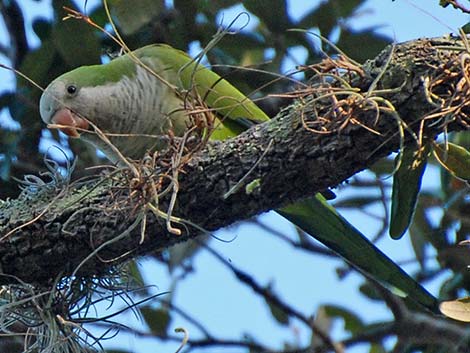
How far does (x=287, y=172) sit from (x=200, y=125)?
224 mm

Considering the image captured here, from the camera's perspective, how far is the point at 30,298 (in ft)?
7.25

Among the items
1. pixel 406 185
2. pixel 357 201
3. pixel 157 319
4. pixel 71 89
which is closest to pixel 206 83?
Result: pixel 71 89

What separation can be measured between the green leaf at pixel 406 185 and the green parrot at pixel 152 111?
37 centimetres

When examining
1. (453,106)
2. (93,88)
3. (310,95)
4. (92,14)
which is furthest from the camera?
(92,14)

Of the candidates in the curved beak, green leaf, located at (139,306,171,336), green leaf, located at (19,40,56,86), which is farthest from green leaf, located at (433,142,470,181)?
green leaf, located at (139,306,171,336)

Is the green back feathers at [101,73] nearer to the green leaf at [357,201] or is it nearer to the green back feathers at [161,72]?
the green back feathers at [161,72]

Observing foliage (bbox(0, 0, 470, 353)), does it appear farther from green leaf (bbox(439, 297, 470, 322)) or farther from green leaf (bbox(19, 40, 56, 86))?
green leaf (bbox(439, 297, 470, 322))

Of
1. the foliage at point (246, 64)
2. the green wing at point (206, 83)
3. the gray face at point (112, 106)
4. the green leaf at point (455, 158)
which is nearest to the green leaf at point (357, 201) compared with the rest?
the foliage at point (246, 64)

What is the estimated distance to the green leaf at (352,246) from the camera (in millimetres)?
2352

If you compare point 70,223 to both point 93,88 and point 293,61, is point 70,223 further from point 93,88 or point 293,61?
point 293,61

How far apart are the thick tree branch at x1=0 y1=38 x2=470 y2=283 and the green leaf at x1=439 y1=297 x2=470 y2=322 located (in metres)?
0.32

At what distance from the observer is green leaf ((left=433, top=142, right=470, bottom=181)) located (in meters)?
1.88

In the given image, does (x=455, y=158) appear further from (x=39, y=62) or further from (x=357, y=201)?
Result: (x=39, y=62)

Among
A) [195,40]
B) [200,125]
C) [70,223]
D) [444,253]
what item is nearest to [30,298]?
[70,223]
